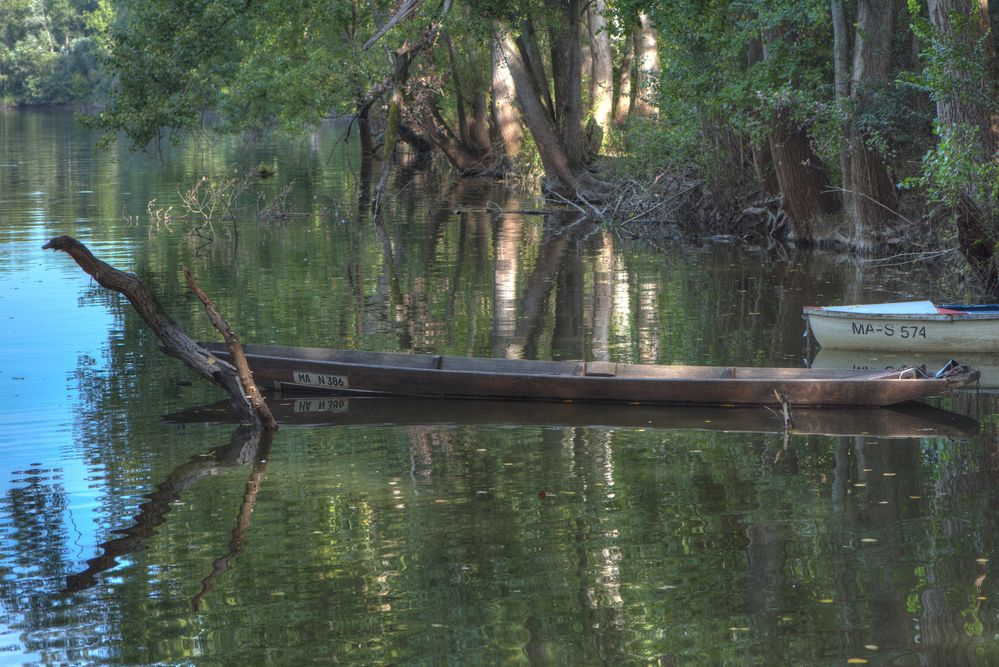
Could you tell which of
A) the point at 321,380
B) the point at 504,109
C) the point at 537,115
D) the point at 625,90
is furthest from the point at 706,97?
the point at 504,109

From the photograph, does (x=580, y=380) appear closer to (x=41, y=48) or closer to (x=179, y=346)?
(x=179, y=346)

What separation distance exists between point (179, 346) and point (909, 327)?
8397 millimetres

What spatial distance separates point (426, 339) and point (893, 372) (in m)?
6.45

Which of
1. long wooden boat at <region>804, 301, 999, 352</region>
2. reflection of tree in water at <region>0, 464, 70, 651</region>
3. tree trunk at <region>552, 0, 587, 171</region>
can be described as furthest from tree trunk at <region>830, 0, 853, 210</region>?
reflection of tree in water at <region>0, 464, 70, 651</region>

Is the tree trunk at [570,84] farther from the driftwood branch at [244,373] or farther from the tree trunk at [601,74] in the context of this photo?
the driftwood branch at [244,373]

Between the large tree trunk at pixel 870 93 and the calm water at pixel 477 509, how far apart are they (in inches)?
134

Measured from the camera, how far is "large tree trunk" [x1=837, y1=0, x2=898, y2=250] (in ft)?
74.2

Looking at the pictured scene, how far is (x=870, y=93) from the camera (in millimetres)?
22703

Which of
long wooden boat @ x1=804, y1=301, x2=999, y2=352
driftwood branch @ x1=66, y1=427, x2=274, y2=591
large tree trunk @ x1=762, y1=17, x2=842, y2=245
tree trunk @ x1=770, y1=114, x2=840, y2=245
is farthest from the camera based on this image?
tree trunk @ x1=770, y1=114, x2=840, y2=245

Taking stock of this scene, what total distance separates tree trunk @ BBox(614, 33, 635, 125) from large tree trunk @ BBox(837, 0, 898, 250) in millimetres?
18304

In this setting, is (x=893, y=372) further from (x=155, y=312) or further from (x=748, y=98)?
(x=748, y=98)

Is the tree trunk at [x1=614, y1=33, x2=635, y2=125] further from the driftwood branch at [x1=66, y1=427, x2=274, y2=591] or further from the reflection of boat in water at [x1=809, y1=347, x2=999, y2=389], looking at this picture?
the driftwood branch at [x1=66, y1=427, x2=274, y2=591]

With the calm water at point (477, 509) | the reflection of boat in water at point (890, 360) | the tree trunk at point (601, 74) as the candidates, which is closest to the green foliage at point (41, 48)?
the tree trunk at point (601, 74)

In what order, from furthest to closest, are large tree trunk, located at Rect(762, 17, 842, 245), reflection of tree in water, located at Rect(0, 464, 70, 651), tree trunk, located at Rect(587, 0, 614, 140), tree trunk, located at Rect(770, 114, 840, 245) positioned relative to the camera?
tree trunk, located at Rect(587, 0, 614, 140), tree trunk, located at Rect(770, 114, 840, 245), large tree trunk, located at Rect(762, 17, 842, 245), reflection of tree in water, located at Rect(0, 464, 70, 651)
